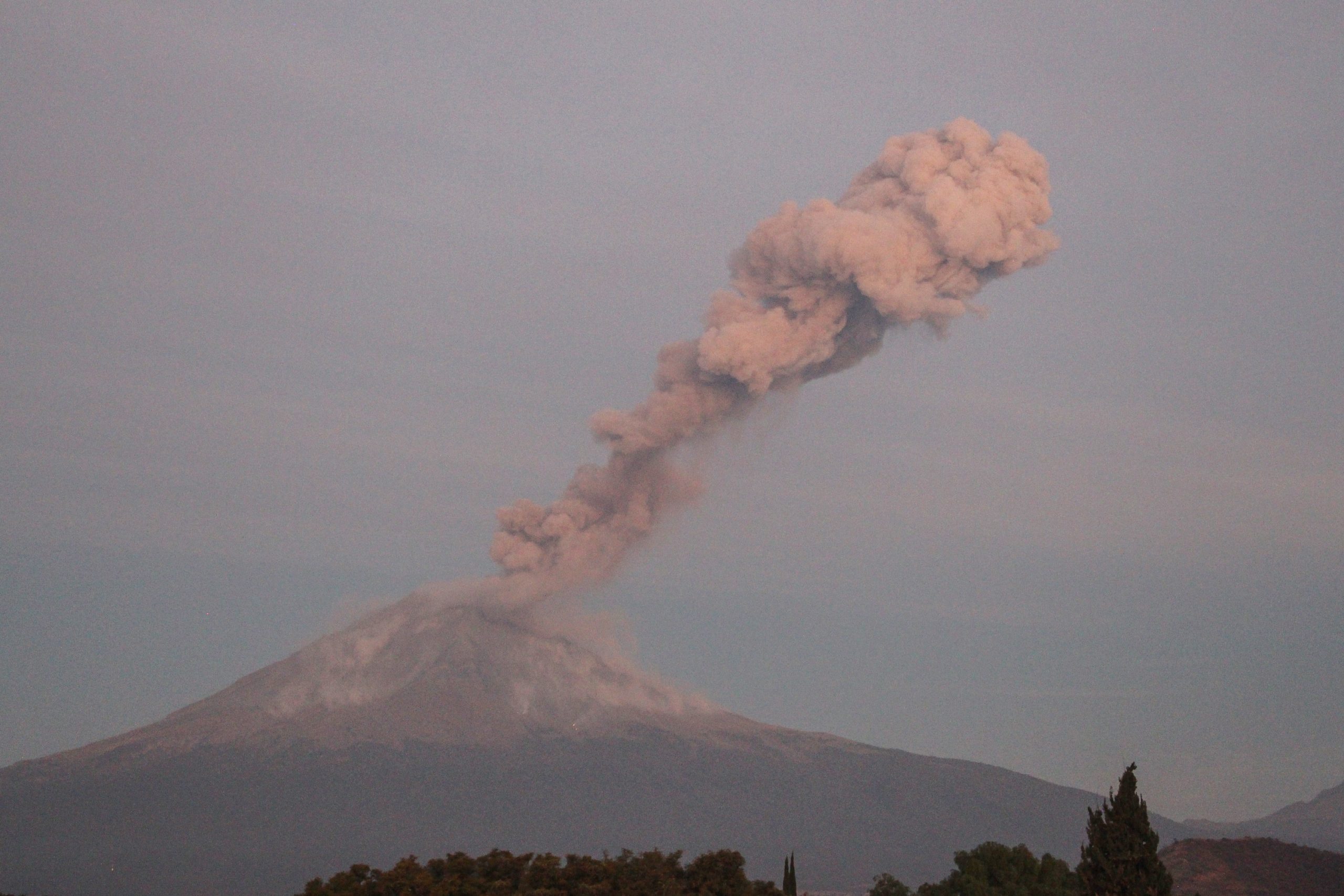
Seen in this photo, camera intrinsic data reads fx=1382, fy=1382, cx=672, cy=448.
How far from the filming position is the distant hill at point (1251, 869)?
62.5 metres

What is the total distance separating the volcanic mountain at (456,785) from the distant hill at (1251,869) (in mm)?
96839

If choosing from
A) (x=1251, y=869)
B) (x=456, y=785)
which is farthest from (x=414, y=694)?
(x=1251, y=869)

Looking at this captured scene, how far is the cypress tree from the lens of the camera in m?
31.7

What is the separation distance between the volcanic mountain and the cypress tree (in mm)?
122332

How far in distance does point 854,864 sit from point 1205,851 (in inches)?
4175

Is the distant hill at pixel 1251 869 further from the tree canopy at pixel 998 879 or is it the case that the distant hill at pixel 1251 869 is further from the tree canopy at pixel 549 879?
the tree canopy at pixel 549 879

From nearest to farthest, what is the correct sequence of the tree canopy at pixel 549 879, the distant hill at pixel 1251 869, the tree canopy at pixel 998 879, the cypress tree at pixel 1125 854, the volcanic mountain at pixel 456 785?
the cypress tree at pixel 1125 854 < the tree canopy at pixel 549 879 < the tree canopy at pixel 998 879 < the distant hill at pixel 1251 869 < the volcanic mountain at pixel 456 785

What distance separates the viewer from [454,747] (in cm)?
16738

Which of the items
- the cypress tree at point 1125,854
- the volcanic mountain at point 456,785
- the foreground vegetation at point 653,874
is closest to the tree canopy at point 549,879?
the foreground vegetation at point 653,874

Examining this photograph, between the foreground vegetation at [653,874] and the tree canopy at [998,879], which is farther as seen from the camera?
the tree canopy at [998,879]

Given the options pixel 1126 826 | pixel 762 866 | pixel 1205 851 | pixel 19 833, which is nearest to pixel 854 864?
pixel 762 866

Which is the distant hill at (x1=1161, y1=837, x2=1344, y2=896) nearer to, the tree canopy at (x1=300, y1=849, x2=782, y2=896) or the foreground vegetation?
the foreground vegetation

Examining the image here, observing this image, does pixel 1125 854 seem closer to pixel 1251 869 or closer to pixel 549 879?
pixel 549 879

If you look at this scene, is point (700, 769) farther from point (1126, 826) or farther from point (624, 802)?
point (1126, 826)
